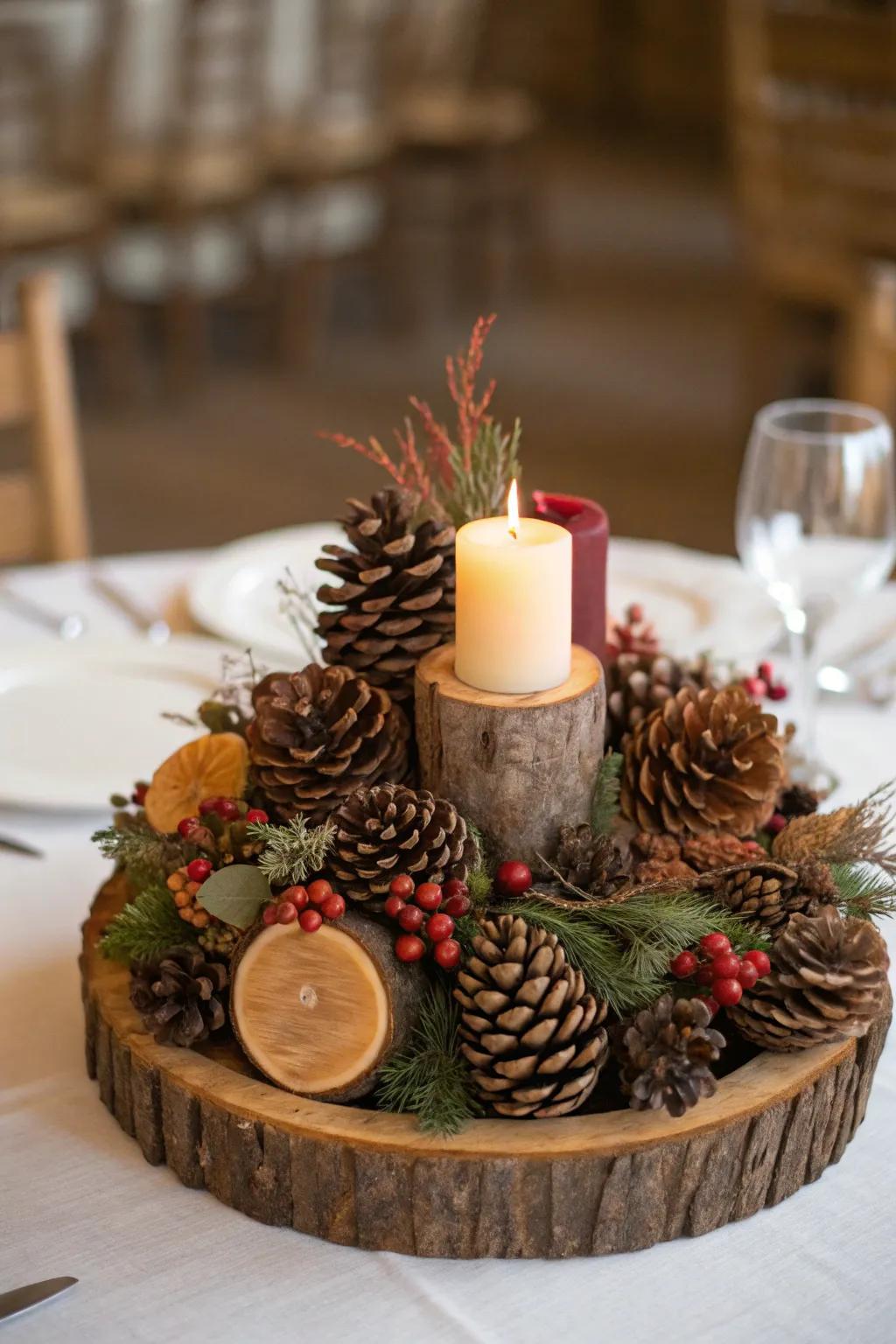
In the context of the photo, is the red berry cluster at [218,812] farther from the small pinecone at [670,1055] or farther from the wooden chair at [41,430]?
the wooden chair at [41,430]

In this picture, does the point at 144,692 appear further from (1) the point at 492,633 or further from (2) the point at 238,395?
(2) the point at 238,395

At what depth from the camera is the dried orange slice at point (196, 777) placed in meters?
0.71

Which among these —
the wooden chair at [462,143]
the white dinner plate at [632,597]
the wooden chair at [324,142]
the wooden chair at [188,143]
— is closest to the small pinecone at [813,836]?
the white dinner plate at [632,597]

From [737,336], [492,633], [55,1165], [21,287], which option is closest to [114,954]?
[55,1165]

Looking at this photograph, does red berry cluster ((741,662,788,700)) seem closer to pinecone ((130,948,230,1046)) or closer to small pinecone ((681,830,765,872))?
small pinecone ((681,830,765,872))

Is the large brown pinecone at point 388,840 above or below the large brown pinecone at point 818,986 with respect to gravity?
above

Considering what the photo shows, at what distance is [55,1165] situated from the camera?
0.65 metres

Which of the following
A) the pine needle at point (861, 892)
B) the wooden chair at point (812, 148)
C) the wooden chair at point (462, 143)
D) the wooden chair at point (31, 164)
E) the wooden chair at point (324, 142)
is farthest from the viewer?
the wooden chair at point (462, 143)

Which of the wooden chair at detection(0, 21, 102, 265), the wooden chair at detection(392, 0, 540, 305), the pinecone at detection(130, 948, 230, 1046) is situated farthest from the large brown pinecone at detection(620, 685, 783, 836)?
the wooden chair at detection(392, 0, 540, 305)

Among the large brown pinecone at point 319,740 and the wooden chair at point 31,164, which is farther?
the wooden chair at point 31,164

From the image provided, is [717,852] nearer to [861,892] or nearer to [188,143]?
[861,892]

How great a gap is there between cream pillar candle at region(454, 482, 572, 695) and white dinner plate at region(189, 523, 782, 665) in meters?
0.42

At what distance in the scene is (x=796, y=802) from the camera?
0.76 meters

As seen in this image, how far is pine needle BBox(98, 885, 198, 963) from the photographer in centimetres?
67
